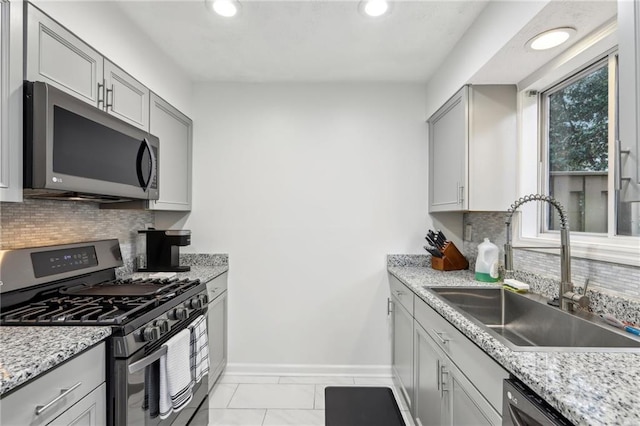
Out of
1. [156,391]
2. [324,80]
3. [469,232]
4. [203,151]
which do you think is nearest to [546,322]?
[469,232]

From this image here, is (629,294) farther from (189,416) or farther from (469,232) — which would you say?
(189,416)

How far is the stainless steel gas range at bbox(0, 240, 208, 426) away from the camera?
122cm

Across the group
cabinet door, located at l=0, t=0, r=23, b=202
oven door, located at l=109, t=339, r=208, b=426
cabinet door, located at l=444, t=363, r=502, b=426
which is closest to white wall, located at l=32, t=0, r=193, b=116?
cabinet door, located at l=0, t=0, r=23, b=202

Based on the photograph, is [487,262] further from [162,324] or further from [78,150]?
[78,150]

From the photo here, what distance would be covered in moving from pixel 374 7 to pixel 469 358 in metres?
1.77

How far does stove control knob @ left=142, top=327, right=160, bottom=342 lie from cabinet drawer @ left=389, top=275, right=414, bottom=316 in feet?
4.72

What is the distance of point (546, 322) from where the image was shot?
4.98 ft

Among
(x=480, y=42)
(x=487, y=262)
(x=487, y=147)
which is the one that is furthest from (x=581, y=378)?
(x=480, y=42)

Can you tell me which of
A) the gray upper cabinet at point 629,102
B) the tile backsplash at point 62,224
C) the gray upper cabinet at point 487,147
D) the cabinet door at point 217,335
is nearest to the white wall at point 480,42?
the gray upper cabinet at point 487,147

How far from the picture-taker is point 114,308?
1402 mm

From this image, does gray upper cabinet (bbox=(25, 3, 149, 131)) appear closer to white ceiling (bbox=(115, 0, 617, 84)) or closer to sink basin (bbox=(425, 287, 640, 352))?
white ceiling (bbox=(115, 0, 617, 84))

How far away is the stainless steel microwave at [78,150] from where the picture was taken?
120 cm

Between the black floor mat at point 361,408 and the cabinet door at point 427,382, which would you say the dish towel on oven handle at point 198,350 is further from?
the cabinet door at point 427,382

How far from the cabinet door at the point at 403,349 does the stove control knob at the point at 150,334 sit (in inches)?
57.2
